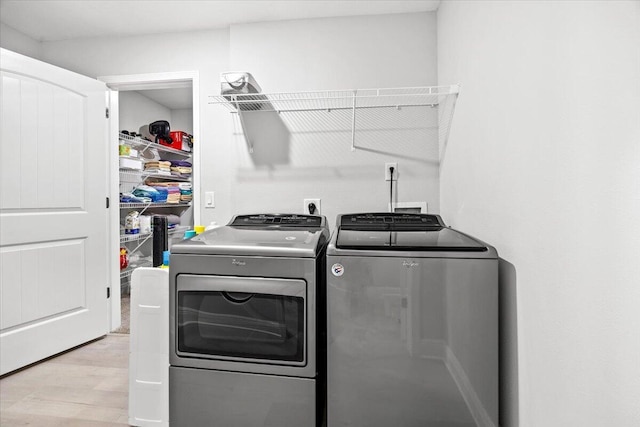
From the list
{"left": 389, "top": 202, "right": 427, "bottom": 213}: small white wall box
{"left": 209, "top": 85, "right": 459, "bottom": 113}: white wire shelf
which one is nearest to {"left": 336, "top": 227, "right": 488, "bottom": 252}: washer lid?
{"left": 389, "top": 202, "right": 427, "bottom": 213}: small white wall box

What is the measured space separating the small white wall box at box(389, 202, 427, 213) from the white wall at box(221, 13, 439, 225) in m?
0.04

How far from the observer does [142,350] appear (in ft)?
5.09

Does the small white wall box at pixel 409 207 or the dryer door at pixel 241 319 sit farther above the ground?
the small white wall box at pixel 409 207

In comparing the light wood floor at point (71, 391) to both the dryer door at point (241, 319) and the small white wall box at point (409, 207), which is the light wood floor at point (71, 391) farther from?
the small white wall box at point (409, 207)

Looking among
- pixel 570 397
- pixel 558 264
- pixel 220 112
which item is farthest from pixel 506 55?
pixel 220 112

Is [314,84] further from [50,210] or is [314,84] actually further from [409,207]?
[50,210]

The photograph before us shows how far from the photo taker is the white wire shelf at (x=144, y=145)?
10.8 feet

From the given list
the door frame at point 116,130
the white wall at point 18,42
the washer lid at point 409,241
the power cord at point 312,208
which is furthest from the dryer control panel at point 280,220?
the white wall at point 18,42

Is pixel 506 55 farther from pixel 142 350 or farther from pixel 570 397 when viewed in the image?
pixel 142 350

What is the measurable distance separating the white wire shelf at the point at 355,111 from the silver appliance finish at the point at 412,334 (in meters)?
1.08

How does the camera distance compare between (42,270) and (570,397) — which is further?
(42,270)

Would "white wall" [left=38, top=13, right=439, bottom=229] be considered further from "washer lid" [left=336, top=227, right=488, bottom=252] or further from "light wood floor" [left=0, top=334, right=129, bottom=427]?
"light wood floor" [left=0, top=334, right=129, bottom=427]

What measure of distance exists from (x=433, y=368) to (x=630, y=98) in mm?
1019

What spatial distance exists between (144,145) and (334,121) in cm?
234
